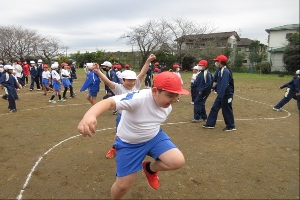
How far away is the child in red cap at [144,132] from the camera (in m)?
2.60

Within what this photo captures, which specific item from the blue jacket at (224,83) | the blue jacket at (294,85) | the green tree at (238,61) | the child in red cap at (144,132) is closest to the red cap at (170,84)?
the child in red cap at (144,132)

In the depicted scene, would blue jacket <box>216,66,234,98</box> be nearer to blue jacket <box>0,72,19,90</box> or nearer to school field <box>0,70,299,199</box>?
school field <box>0,70,299,199</box>

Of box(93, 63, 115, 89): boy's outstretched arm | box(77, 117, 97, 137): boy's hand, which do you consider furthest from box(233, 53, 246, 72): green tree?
box(77, 117, 97, 137): boy's hand

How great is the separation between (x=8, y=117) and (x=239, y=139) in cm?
746

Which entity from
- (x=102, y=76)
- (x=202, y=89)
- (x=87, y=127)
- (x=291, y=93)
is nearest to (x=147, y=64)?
(x=102, y=76)

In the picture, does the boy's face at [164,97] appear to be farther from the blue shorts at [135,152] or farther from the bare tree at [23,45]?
the bare tree at [23,45]

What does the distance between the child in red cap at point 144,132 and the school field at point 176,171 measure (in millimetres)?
666

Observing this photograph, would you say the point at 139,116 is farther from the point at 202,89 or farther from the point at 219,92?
the point at 202,89

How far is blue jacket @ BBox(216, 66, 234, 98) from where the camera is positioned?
20.5ft

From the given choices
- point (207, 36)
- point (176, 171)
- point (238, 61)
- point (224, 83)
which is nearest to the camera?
point (176, 171)

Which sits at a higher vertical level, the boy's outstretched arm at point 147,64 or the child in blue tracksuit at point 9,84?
the boy's outstretched arm at point 147,64

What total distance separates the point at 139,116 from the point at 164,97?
1.30ft

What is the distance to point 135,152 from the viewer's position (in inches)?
119

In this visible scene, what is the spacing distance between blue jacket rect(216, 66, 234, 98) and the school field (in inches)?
42.4
